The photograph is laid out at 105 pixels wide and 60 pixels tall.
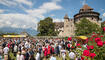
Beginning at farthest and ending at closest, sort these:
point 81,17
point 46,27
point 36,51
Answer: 1. point 46,27
2. point 81,17
3. point 36,51

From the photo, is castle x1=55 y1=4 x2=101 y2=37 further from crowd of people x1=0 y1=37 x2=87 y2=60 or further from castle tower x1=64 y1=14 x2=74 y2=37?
crowd of people x1=0 y1=37 x2=87 y2=60

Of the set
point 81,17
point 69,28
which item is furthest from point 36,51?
point 69,28

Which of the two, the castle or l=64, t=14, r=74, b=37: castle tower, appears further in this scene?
l=64, t=14, r=74, b=37: castle tower

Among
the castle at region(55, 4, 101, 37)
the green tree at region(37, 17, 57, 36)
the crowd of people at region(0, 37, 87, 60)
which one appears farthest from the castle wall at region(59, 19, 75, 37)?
the crowd of people at region(0, 37, 87, 60)

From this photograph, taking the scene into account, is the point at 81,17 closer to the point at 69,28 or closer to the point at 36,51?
the point at 69,28

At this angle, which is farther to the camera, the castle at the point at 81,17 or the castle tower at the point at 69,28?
the castle tower at the point at 69,28

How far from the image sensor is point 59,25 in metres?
94.1

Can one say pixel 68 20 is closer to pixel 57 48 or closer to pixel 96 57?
pixel 57 48

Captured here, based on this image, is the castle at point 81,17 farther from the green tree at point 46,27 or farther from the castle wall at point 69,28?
the green tree at point 46,27

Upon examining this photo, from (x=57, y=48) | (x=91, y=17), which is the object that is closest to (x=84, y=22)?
(x=91, y=17)

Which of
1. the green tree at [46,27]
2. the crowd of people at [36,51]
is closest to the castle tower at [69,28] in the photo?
the green tree at [46,27]

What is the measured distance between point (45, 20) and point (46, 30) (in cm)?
638

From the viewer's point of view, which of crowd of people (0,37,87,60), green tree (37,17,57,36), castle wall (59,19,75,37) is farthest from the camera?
castle wall (59,19,75,37)

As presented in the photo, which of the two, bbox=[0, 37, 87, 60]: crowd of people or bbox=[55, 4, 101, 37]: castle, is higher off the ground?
bbox=[55, 4, 101, 37]: castle
